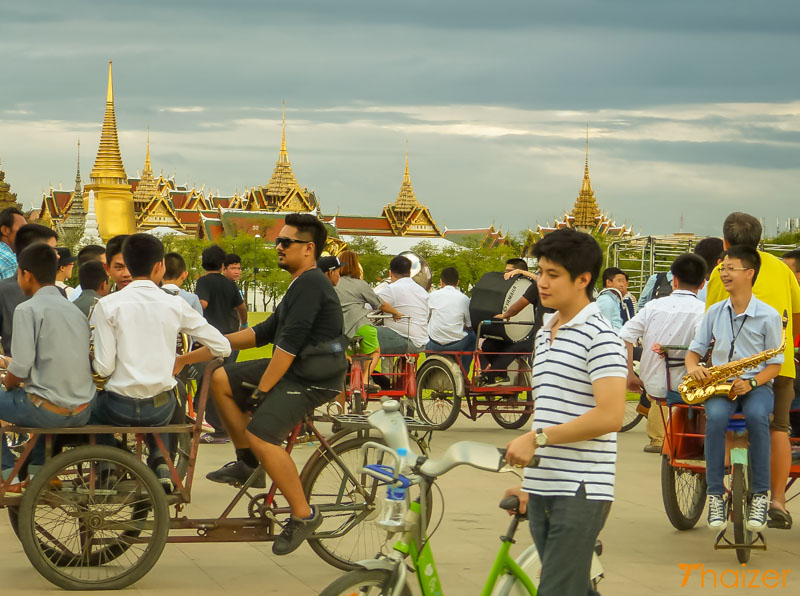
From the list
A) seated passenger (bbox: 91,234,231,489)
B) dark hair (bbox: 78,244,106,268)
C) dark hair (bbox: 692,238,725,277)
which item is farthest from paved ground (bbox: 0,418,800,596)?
dark hair (bbox: 78,244,106,268)

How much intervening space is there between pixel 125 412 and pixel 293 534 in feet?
3.35

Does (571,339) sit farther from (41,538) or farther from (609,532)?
(609,532)

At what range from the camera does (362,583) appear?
350cm

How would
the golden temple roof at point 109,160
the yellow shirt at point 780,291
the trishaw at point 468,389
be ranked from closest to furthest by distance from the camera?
1. the yellow shirt at point 780,291
2. the trishaw at point 468,389
3. the golden temple roof at point 109,160

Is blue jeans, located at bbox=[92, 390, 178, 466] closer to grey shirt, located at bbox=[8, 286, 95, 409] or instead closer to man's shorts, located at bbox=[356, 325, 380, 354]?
grey shirt, located at bbox=[8, 286, 95, 409]

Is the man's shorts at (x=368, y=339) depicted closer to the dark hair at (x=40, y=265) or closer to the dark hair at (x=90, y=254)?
the dark hair at (x=90, y=254)

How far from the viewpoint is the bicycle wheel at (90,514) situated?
5.73 metres

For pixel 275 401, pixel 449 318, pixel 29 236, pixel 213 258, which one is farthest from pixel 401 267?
pixel 275 401

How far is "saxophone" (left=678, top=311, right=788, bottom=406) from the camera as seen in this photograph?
6.62 m

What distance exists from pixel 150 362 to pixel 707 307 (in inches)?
132

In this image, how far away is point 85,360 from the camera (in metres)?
6.03

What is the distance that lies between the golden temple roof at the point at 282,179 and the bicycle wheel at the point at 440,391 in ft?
339

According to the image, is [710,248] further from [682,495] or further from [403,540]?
[403,540]

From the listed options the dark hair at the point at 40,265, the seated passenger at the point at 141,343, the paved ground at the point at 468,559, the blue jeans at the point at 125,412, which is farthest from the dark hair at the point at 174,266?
the blue jeans at the point at 125,412
